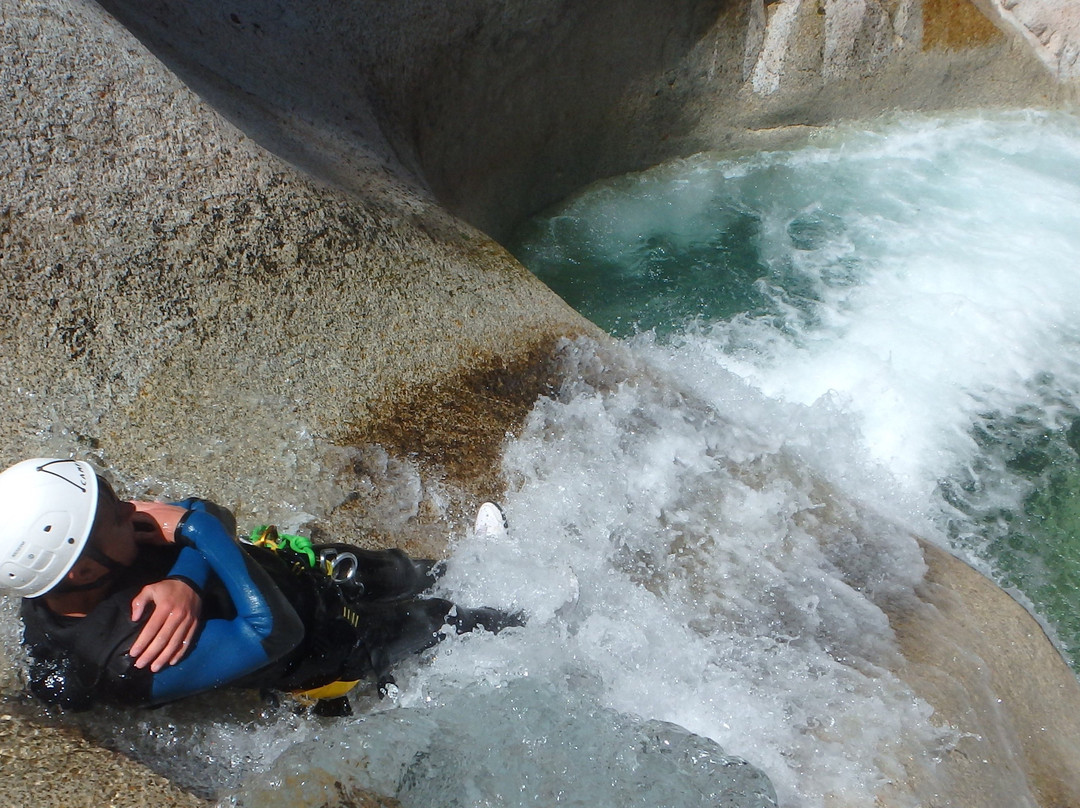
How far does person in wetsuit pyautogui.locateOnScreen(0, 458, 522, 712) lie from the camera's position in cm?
200

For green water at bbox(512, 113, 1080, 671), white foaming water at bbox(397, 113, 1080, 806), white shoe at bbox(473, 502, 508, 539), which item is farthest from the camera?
green water at bbox(512, 113, 1080, 671)

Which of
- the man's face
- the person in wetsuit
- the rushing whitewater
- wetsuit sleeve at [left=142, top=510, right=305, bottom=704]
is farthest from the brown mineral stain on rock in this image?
the man's face

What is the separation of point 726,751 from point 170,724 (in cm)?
170

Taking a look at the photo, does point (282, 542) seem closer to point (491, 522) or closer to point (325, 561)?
point (325, 561)

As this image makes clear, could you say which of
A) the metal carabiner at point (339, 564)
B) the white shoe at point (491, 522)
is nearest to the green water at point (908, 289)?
the white shoe at point (491, 522)

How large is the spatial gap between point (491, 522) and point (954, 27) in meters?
6.84

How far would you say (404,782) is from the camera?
2.21 m

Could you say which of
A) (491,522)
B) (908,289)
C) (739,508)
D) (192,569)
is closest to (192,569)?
(192,569)

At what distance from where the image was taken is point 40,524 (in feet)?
6.43

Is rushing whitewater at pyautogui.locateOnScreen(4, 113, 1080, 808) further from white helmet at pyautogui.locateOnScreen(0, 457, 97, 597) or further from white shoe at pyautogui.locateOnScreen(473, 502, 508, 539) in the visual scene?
white helmet at pyautogui.locateOnScreen(0, 457, 97, 597)

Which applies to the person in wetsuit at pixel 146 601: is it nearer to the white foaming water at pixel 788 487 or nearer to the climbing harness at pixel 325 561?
the climbing harness at pixel 325 561

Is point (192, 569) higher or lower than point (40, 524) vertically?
lower

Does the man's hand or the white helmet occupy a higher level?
the white helmet

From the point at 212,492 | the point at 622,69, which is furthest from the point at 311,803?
the point at 622,69
